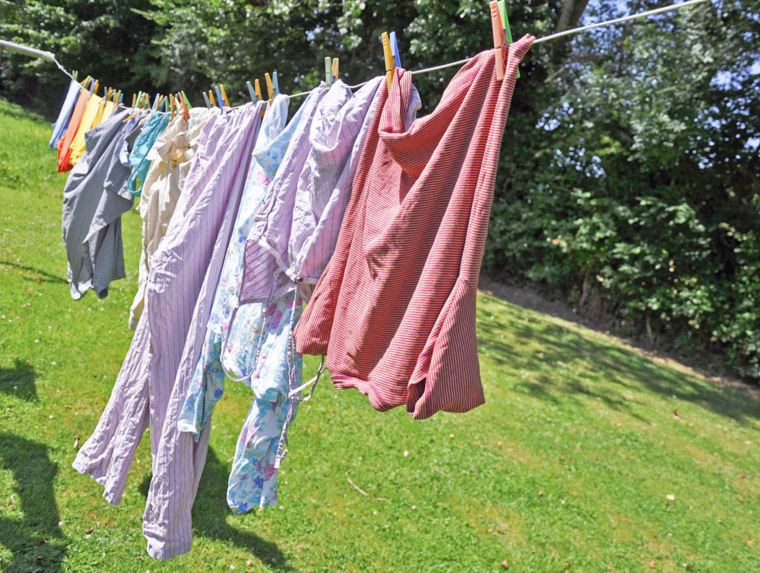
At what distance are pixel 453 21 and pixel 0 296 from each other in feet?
23.4

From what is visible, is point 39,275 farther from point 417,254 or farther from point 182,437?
point 417,254

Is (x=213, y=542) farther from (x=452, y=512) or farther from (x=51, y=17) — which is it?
(x=51, y=17)

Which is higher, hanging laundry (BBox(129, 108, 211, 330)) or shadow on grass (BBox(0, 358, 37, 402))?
hanging laundry (BBox(129, 108, 211, 330))

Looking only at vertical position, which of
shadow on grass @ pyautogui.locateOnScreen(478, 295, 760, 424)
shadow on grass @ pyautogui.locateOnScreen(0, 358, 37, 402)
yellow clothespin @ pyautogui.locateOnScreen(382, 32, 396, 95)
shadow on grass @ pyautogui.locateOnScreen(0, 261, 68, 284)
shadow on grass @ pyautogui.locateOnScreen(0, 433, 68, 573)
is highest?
yellow clothespin @ pyautogui.locateOnScreen(382, 32, 396, 95)

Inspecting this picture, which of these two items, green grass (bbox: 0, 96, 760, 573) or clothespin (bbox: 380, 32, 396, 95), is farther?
green grass (bbox: 0, 96, 760, 573)

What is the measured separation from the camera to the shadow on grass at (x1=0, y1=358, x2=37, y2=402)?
3.82 m

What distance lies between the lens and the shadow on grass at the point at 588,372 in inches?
245

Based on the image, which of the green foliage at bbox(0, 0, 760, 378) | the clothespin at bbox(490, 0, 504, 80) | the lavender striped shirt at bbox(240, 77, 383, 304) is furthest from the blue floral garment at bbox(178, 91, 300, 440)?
the green foliage at bbox(0, 0, 760, 378)

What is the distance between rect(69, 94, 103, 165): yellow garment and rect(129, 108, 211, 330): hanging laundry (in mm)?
1304

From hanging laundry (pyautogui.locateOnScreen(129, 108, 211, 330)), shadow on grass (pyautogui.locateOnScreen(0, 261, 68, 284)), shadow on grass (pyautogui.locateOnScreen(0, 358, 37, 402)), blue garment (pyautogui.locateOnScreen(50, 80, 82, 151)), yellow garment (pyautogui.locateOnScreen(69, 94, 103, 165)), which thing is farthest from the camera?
shadow on grass (pyautogui.locateOnScreen(0, 261, 68, 284))

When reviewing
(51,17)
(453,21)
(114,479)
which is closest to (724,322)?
(453,21)

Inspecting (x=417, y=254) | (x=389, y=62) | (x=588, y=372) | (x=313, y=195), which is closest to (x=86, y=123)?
(x=313, y=195)

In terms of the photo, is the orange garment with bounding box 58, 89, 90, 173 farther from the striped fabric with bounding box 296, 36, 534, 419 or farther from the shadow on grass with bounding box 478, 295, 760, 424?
the shadow on grass with bounding box 478, 295, 760, 424

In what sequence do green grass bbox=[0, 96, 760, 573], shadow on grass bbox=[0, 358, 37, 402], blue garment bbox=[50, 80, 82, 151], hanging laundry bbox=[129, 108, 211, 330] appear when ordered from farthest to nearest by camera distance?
blue garment bbox=[50, 80, 82, 151], shadow on grass bbox=[0, 358, 37, 402], green grass bbox=[0, 96, 760, 573], hanging laundry bbox=[129, 108, 211, 330]
